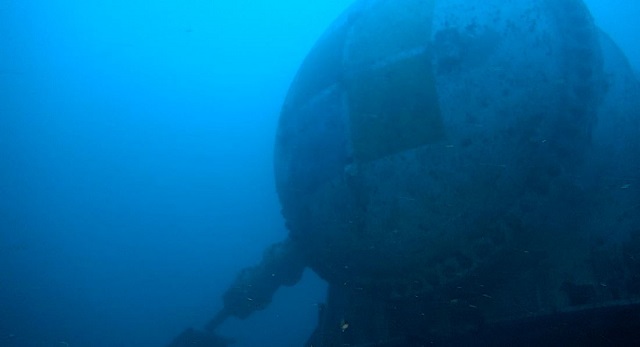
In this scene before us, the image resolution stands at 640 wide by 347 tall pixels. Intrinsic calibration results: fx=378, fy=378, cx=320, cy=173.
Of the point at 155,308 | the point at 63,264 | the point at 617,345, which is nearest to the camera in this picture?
the point at 617,345

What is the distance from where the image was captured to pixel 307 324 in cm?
4147

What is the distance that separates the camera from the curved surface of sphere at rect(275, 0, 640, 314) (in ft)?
7.64

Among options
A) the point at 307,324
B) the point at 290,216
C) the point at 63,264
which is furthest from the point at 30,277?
the point at 290,216

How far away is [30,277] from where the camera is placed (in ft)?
186

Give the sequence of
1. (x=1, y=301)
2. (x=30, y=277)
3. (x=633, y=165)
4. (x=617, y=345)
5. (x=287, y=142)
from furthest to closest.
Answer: (x=30, y=277) < (x=1, y=301) < (x=287, y=142) < (x=633, y=165) < (x=617, y=345)

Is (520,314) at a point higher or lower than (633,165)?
lower

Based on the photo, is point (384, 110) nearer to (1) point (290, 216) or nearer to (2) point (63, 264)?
(1) point (290, 216)

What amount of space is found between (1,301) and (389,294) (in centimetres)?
4767

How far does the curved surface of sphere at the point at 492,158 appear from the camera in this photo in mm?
2328

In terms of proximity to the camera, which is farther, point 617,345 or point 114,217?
point 114,217

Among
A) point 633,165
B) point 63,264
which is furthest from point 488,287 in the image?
point 63,264

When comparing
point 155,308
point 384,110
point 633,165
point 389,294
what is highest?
point 384,110

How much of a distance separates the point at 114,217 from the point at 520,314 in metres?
75.3

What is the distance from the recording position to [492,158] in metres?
2.33
